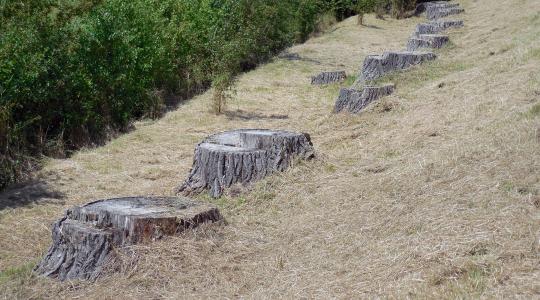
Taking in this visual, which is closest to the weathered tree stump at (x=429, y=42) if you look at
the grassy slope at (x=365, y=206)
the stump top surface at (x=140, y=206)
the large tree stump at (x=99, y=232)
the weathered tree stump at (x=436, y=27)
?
the weathered tree stump at (x=436, y=27)

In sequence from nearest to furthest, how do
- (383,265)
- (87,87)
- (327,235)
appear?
(383,265) → (327,235) → (87,87)

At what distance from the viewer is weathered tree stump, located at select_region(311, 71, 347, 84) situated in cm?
1338

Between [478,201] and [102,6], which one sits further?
[102,6]

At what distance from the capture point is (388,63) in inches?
449

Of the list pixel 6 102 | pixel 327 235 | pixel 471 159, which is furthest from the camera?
pixel 6 102

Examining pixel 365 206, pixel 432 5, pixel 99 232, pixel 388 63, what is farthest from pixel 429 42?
pixel 432 5

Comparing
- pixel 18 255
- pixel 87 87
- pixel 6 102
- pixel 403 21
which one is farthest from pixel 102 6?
pixel 403 21

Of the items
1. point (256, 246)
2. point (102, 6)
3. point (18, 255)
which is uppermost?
point (102, 6)

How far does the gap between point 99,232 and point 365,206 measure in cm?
205

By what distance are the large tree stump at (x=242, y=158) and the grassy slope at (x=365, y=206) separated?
17cm

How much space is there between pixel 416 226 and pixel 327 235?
703 mm

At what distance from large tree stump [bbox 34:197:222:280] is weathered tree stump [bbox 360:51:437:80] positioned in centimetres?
668

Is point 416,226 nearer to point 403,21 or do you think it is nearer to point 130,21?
point 130,21

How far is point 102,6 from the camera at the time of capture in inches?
419
